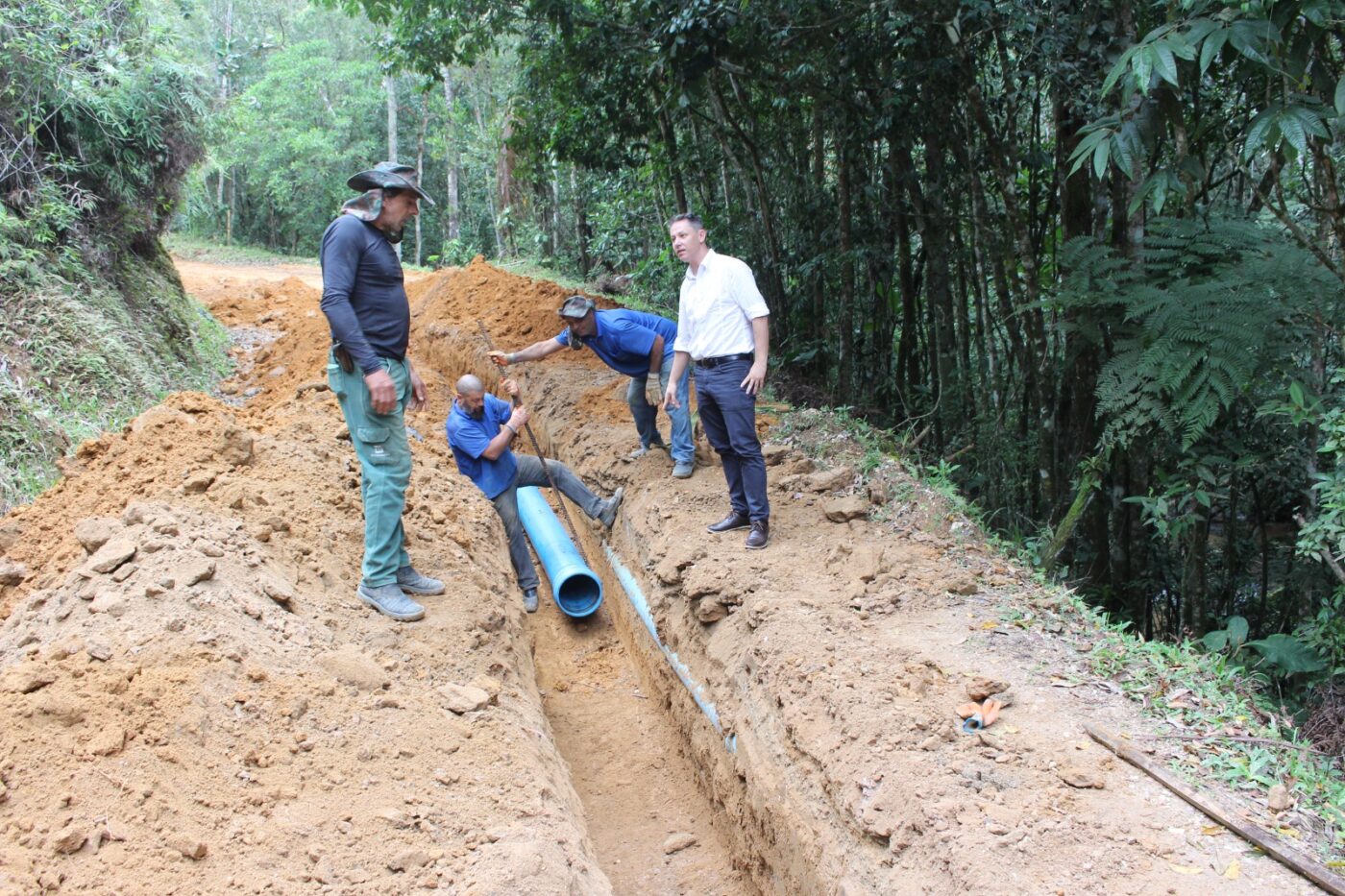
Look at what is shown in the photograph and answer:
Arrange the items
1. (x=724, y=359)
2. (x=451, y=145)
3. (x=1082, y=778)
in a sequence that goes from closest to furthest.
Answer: (x=1082, y=778), (x=724, y=359), (x=451, y=145)

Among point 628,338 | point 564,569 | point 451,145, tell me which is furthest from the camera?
point 451,145

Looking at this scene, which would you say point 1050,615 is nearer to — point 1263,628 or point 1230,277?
point 1230,277

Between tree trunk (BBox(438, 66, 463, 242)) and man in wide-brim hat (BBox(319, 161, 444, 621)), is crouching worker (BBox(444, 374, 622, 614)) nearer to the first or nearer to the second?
man in wide-brim hat (BBox(319, 161, 444, 621))

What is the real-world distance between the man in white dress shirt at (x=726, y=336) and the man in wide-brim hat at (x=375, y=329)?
156cm

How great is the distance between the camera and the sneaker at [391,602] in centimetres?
449

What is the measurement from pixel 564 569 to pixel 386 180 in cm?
342

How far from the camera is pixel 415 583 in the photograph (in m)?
4.80

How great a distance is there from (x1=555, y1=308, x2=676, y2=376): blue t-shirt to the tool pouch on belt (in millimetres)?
2632

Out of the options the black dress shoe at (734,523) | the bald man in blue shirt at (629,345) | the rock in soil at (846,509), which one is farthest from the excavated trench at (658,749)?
the rock in soil at (846,509)

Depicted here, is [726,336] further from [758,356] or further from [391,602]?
[391,602]

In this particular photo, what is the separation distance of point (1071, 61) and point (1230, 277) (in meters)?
1.64

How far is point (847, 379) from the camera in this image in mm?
8359

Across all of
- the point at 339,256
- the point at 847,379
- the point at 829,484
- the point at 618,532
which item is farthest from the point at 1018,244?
the point at 339,256

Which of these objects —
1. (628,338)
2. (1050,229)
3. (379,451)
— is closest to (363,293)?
(379,451)
